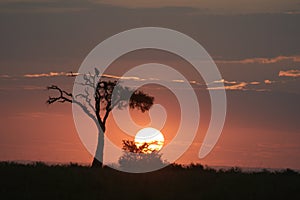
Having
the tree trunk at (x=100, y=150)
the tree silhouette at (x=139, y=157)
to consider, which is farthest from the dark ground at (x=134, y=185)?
the tree trunk at (x=100, y=150)

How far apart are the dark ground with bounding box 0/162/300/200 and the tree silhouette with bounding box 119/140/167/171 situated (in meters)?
9.94

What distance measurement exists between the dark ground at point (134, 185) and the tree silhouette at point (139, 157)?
32.6 ft

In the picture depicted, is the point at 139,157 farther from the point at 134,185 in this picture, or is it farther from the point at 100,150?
the point at 134,185

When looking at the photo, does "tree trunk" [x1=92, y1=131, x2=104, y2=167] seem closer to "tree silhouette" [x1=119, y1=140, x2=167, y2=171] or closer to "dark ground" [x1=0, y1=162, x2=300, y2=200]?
"tree silhouette" [x1=119, y1=140, x2=167, y2=171]

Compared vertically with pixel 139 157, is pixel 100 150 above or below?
below

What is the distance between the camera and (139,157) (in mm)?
64750

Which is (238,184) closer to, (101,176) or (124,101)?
(101,176)

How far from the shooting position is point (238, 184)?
42.4 meters

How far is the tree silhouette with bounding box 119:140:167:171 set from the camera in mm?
58125

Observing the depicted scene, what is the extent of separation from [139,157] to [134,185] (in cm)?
2344

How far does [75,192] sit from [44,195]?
179 centimetres

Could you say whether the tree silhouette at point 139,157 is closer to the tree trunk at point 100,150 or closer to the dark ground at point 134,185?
the tree trunk at point 100,150

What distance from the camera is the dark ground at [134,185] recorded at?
38688 millimetres

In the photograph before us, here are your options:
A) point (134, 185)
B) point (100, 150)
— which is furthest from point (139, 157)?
point (134, 185)
